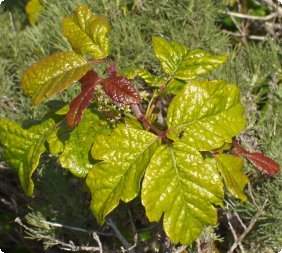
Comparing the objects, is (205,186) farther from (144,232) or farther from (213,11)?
(213,11)

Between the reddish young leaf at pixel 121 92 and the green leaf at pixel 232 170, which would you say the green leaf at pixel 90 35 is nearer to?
the reddish young leaf at pixel 121 92

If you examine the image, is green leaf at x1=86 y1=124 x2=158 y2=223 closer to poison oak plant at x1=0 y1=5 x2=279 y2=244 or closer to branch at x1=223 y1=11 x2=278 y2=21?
poison oak plant at x1=0 y1=5 x2=279 y2=244

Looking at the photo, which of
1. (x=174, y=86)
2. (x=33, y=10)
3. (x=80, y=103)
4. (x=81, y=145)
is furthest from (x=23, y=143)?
(x=33, y=10)

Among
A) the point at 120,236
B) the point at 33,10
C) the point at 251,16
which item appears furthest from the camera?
the point at 33,10

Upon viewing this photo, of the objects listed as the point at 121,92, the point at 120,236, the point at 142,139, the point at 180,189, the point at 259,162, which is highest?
the point at 121,92

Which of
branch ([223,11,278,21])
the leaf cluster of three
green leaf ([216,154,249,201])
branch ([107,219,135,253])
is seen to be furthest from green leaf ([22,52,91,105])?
branch ([223,11,278,21])

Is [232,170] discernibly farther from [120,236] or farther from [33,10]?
[33,10]

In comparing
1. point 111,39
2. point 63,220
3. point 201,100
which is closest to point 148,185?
point 201,100
